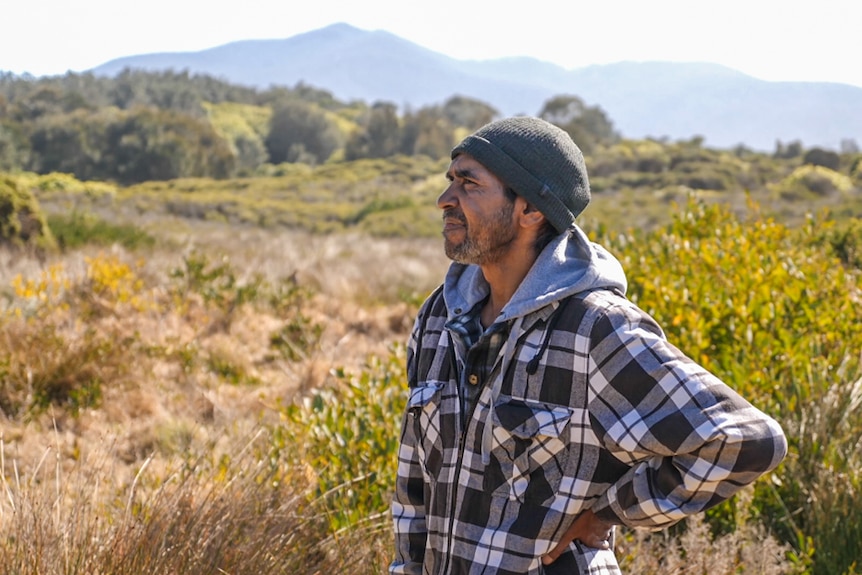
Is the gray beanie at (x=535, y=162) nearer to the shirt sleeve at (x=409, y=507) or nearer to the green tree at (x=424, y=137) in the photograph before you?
the shirt sleeve at (x=409, y=507)

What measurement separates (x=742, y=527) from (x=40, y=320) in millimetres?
5908

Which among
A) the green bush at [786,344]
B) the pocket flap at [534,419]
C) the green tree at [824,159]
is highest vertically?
the pocket flap at [534,419]

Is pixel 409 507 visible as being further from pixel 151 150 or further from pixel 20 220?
pixel 151 150

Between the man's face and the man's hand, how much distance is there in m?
0.67

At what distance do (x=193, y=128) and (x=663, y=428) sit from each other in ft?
144

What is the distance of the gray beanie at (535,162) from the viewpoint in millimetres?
2137

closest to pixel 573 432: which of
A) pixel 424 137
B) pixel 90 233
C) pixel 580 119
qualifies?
pixel 90 233

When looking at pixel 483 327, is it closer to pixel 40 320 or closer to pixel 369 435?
pixel 369 435

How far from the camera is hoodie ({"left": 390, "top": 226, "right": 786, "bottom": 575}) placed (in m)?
1.87

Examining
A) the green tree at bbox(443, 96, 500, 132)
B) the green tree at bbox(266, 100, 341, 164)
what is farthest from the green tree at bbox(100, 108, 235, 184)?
the green tree at bbox(443, 96, 500, 132)

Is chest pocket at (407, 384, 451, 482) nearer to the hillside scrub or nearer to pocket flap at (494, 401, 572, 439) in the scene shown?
pocket flap at (494, 401, 572, 439)

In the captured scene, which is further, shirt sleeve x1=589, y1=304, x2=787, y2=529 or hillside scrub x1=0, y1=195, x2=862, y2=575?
hillside scrub x1=0, y1=195, x2=862, y2=575

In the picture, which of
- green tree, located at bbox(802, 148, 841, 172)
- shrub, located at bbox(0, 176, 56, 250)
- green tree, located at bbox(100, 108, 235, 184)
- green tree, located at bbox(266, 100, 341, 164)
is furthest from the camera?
green tree, located at bbox(266, 100, 341, 164)

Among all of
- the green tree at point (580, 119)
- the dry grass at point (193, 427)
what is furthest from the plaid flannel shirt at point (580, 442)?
the green tree at point (580, 119)
